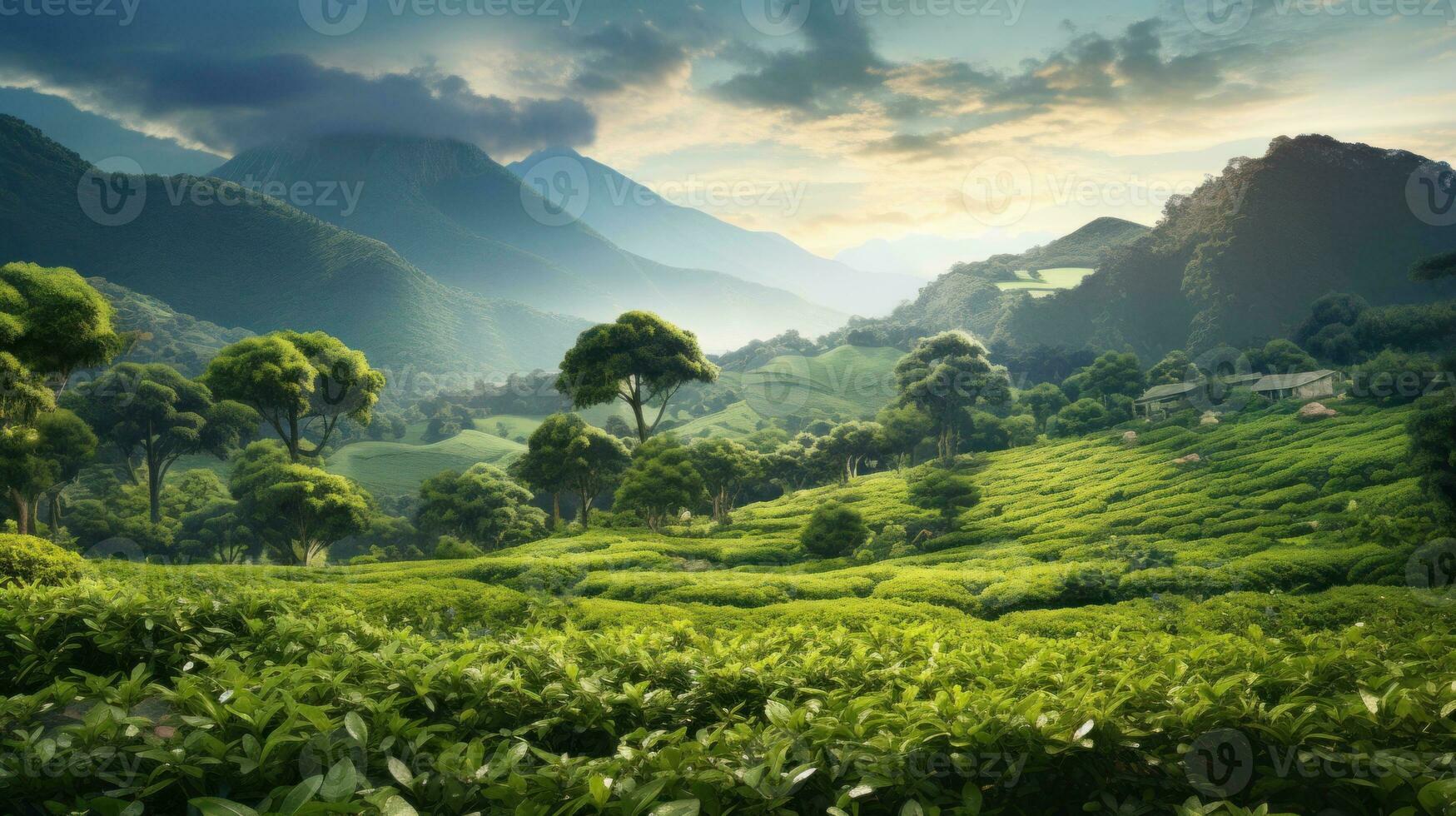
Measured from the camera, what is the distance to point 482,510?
32.0m

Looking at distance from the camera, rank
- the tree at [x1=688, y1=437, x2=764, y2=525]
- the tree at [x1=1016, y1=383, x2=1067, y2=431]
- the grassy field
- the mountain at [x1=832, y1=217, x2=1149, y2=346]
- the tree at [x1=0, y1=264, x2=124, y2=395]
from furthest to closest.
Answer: the grassy field
the mountain at [x1=832, y1=217, x2=1149, y2=346]
the tree at [x1=1016, y1=383, x2=1067, y2=431]
the tree at [x1=688, y1=437, x2=764, y2=525]
the tree at [x1=0, y1=264, x2=124, y2=395]

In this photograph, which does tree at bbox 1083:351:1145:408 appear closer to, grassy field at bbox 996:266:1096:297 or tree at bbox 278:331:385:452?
tree at bbox 278:331:385:452

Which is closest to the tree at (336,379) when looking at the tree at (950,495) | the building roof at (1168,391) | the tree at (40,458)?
the tree at (40,458)

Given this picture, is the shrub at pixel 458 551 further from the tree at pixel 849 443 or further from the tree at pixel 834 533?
the tree at pixel 849 443

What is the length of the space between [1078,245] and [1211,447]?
13583 cm

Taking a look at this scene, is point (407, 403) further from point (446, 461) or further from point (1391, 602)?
point (1391, 602)

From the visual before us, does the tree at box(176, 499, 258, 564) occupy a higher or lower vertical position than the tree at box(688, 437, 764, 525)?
lower

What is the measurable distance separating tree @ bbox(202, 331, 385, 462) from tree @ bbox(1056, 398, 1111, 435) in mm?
34984

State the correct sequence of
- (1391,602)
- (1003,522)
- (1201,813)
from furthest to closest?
(1003,522) < (1391,602) < (1201,813)

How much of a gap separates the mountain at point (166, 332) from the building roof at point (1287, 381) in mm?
91119

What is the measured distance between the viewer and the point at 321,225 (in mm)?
150375

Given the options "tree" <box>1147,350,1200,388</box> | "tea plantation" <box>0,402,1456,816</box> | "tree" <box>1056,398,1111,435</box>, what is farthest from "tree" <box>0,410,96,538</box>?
"tree" <box>1147,350,1200,388</box>

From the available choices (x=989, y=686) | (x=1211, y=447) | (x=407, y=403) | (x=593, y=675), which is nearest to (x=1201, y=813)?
(x=989, y=686)

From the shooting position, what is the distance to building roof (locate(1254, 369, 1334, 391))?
35750 mm
